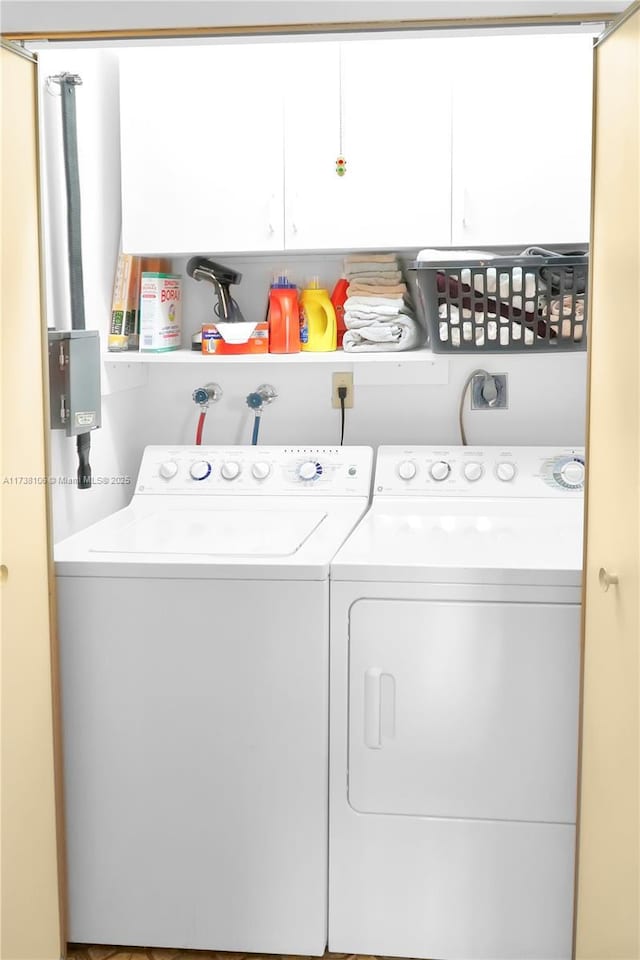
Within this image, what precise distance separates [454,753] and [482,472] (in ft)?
3.02

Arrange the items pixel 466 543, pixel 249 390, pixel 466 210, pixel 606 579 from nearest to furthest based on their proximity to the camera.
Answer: pixel 606 579, pixel 466 543, pixel 466 210, pixel 249 390

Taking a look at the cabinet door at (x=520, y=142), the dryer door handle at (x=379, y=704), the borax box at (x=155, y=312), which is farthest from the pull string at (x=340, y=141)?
the dryer door handle at (x=379, y=704)

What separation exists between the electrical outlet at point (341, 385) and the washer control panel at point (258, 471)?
20cm

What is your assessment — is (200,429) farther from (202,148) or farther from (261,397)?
(202,148)

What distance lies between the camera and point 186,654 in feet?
7.12

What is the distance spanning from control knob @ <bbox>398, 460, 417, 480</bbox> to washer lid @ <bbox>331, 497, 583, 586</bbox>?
7cm

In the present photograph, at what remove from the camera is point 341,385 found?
3.06 meters

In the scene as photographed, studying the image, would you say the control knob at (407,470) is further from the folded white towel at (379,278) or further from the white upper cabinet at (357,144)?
the white upper cabinet at (357,144)

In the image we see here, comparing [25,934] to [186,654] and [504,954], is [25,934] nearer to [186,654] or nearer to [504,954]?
[186,654]

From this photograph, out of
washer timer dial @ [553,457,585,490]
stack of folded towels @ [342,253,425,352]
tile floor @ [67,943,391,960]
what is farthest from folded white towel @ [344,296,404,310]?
tile floor @ [67,943,391,960]

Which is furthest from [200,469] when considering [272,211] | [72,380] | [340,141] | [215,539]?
[340,141]

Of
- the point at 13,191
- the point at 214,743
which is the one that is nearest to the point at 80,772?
the point at 214,743

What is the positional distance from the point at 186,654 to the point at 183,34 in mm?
1207

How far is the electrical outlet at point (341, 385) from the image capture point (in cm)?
305
